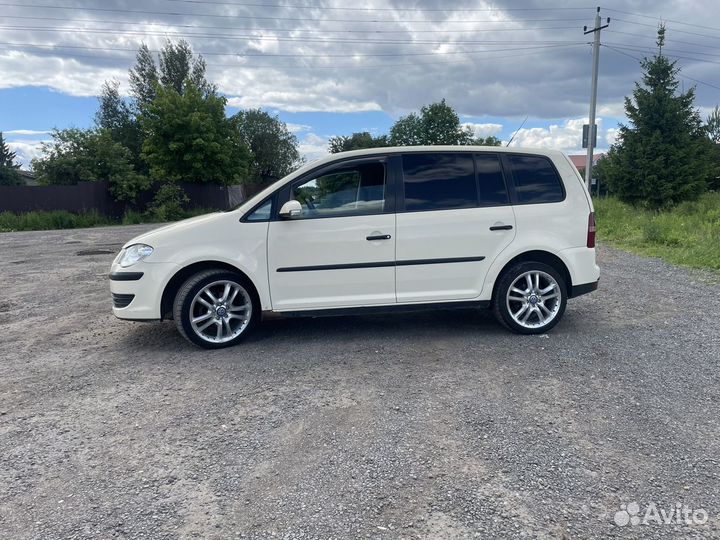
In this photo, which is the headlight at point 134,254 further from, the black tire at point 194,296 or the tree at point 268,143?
the tree at point 268,143

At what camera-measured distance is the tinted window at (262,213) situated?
5148 mm

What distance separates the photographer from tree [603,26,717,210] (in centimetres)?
2231

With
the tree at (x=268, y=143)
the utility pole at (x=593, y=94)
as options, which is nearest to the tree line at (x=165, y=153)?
the utility pole at (x=593, y=94)

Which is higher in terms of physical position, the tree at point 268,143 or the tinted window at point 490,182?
the tree at point 268,143

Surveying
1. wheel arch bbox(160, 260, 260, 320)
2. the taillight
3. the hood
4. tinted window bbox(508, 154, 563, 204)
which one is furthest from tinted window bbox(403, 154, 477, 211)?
the hood

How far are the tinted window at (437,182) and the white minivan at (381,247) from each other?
1 cm

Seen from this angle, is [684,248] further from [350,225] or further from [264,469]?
[264,469]

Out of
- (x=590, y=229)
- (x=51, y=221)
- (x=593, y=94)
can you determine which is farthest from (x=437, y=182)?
(x=51, y=221)

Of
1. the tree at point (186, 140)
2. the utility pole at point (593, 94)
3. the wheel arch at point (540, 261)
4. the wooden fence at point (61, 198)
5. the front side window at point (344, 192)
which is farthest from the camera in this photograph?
the tree at point (186, 140)

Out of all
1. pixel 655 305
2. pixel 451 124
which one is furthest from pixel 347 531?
pixel 451 124

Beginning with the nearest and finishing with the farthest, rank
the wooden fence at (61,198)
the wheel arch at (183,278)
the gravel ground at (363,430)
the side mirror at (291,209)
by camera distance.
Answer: the gravel ground at (363,430) < the side mirror at (291,209) < the wheel arch at (183,278) < the wooden fence at (61,198)

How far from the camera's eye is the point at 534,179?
18.2ft

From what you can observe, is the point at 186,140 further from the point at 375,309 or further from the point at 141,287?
the point at 375,309

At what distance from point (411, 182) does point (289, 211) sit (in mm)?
1281
